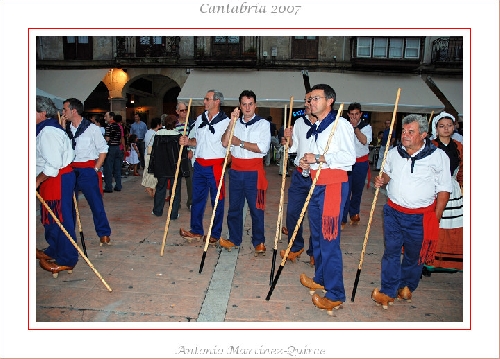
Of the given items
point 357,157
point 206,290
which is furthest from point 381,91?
point 206,290

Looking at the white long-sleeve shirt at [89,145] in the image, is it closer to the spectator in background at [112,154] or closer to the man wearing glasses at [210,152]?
the man wearing glasses at [210,152]

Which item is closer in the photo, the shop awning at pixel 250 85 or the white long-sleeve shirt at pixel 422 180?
the white long-sleeve shirt at pixel 422 180

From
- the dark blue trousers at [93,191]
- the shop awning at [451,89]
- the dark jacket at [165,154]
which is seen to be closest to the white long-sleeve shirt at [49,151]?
the dark blue trousers at [93,191]

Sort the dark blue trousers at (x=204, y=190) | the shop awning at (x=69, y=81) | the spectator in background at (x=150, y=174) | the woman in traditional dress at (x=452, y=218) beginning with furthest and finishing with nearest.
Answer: the shop awning at (x=69, y=81) → the spectator in background at (x=150, y=174) → the dark blue trousers at (x=204, y=190) → the woman in traditional dress at (x=452, y=218)

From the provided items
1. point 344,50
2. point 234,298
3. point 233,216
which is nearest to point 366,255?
point 233,216

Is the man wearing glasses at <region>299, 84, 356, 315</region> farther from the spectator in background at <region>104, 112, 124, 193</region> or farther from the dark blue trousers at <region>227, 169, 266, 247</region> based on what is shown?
the spectator in background at <region>104, 112, 124, 193</region>

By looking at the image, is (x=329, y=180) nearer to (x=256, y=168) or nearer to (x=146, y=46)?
(x=256, y=168)

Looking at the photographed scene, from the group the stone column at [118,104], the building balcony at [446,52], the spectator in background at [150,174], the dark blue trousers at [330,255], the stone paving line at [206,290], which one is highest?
the building balcony at [446,52]

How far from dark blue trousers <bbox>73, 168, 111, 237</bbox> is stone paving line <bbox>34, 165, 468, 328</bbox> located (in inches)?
10.7

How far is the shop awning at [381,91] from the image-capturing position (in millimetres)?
15320

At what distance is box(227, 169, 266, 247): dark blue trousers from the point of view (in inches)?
188

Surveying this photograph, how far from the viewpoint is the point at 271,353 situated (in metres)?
2.64

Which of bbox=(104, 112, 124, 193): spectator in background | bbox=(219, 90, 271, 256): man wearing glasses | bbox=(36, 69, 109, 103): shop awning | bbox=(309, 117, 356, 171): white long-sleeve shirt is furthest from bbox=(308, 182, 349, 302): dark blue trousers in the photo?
bbox=(36, 69, 109, 103): shop awning

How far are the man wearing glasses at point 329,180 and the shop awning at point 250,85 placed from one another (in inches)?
452
